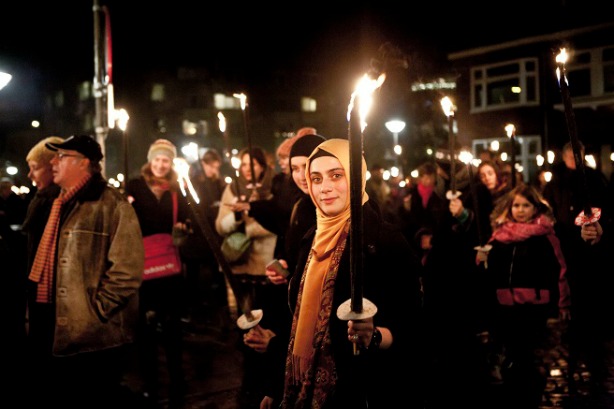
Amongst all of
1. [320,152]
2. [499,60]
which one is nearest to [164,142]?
[320,152]

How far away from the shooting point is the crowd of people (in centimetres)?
306

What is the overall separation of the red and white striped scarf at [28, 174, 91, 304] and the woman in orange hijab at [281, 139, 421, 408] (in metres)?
2.22

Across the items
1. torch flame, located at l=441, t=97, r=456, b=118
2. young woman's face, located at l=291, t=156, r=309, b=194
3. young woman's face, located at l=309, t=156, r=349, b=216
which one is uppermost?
torch flame, located at l=441, t=97, r=456, b=118

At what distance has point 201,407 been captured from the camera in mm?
6211

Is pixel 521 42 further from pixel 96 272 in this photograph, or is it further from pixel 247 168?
pixel 96 272

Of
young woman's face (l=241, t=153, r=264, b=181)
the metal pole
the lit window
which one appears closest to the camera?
young woman's face (l=241, t=153, r=264, b=181)

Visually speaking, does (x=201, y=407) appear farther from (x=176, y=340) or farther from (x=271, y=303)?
(x=271, y=303)

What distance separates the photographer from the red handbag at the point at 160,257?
704cm

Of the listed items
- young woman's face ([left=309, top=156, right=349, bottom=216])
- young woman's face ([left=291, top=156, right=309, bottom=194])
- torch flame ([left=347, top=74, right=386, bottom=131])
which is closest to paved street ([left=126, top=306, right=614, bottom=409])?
young woman's face ([left=291, top=156, right=309, bottom=194])

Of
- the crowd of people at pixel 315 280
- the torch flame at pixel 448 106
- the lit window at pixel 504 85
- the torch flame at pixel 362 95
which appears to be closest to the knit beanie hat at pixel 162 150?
the crowd of people at pixel 315 280

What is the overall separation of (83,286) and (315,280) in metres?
2.14

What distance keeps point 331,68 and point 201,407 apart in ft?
230

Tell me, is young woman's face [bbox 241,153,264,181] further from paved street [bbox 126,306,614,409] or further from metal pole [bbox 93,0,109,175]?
metal pole [bbox 93,0,109,175]

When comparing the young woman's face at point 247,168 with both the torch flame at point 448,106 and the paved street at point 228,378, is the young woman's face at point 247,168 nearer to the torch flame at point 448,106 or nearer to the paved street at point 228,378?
the paved street at point 228,378
